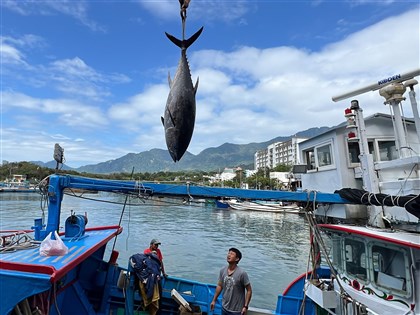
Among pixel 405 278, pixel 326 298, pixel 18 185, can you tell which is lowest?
pixel 326 298

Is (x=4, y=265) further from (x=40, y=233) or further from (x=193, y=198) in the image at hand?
(x=193, y=198)

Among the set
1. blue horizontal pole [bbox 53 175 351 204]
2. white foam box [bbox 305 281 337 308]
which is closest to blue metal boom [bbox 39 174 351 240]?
blue horizontal pole [bbox 53 175 351 204]

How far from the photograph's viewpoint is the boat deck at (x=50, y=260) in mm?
3219

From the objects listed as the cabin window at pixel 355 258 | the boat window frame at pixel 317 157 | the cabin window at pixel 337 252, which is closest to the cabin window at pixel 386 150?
the boat window frame at pixel 317 157

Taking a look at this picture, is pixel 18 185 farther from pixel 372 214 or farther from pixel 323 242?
pixel 372 214

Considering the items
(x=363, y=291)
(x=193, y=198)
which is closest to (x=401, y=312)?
(x=363, y=291)

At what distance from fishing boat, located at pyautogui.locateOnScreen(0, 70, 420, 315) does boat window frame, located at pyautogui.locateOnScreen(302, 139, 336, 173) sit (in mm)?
25

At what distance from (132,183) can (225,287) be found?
2353mm

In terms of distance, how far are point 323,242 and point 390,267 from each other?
1.19 metres

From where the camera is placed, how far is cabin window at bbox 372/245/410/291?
3984 millimetres

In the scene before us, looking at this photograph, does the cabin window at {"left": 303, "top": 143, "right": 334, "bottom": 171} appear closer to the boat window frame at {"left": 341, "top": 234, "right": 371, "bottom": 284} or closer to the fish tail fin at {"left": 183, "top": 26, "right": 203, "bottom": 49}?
the boat window frame at {"left": 341, "top": 234, "right": 371, "bottom": 284}

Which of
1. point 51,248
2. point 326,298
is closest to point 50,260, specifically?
point 51,248

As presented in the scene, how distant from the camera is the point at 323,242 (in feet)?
17.3

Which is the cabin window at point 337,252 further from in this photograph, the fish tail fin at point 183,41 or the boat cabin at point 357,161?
the fish tail fin at point 183,41
